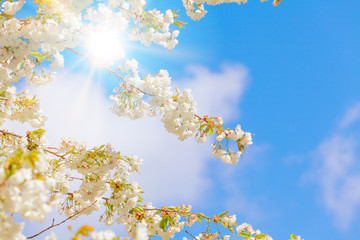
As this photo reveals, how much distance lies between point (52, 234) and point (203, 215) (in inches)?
159

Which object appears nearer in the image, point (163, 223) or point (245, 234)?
point (245, 234)

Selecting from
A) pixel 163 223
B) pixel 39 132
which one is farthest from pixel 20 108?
pixel 163 223

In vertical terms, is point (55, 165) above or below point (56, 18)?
below

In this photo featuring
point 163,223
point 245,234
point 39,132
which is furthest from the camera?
point 163,223

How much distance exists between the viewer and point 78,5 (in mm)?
4387

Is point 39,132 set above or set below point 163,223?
above

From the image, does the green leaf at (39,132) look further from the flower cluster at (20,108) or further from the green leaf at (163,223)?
the green leaf at (163,223)

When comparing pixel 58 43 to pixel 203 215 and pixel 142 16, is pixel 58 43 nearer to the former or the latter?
pixel 142 16

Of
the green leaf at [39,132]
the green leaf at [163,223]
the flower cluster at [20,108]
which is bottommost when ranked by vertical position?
the green leaf at [163,223]

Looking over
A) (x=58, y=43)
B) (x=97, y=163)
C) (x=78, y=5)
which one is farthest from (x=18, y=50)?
(x=97, y=163)

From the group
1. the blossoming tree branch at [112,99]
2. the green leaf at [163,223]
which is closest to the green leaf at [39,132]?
the blossoming tree branch at [112,99]

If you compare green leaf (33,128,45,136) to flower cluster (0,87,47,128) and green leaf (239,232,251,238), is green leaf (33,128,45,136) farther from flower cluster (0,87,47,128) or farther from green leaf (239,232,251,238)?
green leaf (239,232,251,238)

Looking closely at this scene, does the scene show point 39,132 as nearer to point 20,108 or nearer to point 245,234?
point 20,108

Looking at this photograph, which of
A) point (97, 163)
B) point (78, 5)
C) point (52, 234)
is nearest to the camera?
point (52, 234)
